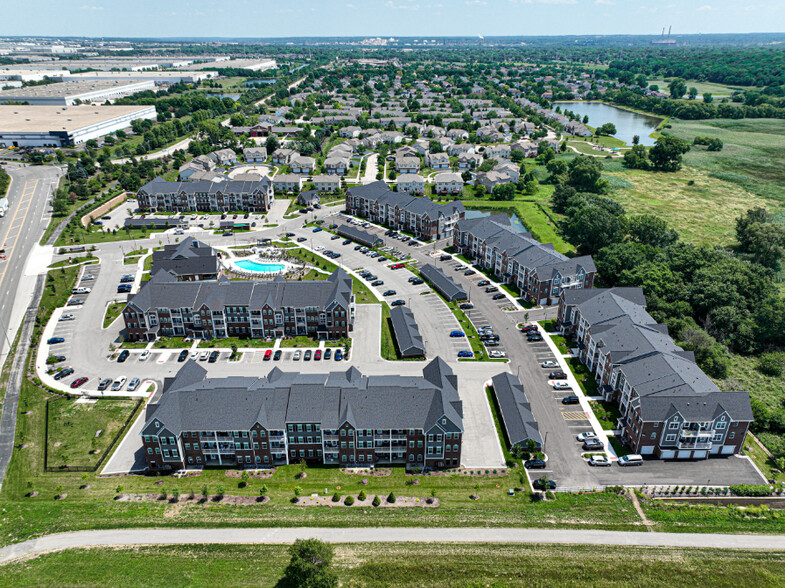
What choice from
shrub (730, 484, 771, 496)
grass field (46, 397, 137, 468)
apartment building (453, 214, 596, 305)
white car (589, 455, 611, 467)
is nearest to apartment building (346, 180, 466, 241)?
apartment building (453, 214, 596, 305)

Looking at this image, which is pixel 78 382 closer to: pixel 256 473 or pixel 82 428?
pixel 82 428

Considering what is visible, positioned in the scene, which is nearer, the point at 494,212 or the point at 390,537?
the point at 390,537

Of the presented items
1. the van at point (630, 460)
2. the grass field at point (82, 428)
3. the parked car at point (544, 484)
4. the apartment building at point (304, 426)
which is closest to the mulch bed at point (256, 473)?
the apartment building at point (304, 426)

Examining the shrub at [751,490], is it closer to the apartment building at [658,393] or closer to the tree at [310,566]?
the apartment building at [658,393]

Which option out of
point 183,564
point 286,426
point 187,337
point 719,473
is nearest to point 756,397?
point 719,473

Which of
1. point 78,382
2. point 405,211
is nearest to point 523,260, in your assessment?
point 405,211

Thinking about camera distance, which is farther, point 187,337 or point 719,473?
point 187,337

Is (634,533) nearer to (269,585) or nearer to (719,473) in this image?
(719,473)
